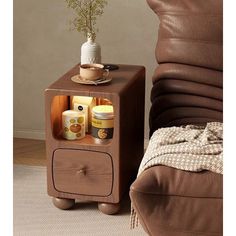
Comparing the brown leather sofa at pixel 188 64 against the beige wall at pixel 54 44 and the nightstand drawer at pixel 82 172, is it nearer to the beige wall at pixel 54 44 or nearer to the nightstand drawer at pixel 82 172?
the nightstand drawer at pixel 82 172

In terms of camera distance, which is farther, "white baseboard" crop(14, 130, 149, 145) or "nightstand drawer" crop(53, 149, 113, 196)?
Answer: "white baseboard" crop(14, 130, 149, 145)

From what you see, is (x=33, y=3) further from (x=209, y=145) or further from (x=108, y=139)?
(x=209, y=145)

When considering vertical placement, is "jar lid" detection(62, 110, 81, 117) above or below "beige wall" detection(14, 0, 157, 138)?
below

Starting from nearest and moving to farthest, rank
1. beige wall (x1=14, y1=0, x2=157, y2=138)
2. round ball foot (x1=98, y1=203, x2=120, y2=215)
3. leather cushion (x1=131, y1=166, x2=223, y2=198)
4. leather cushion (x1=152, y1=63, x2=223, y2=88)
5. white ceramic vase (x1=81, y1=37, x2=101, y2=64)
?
leather cushion (x1=131, y1=166, x2=223, y2=198) → leather cushion (x1=152, y1=63, x2=223, y2=88) → round ball foot (x1=98, y1=203, x2=120, y2=215) → white ceramic vase (x1=81, y1=37, x2=101, y2=64) → beige wall (x1=14, y1=0, x2=157, y2=138)

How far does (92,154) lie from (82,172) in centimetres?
9

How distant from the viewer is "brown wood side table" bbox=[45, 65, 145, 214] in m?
2.30

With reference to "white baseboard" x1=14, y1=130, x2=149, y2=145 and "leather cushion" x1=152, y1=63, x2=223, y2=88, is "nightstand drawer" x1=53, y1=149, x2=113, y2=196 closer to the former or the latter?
"leather cushion" x1=152, y1=63, x2=223, y2=88

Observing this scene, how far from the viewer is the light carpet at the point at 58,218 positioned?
2289mm

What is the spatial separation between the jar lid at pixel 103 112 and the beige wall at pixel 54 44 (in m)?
0.75

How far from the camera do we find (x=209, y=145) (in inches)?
74.9

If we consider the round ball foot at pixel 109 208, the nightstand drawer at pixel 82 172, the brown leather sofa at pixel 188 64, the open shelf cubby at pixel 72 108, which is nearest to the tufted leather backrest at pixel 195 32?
the brown leather sofa at pixel 188 64

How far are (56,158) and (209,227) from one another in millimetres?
860

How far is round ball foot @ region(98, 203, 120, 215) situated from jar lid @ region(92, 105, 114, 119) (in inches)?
14.6

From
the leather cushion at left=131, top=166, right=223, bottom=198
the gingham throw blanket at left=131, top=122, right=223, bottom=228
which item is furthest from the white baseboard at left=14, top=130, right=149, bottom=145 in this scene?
the leather cushion at left=131, top=166, right=223, bottom=198
